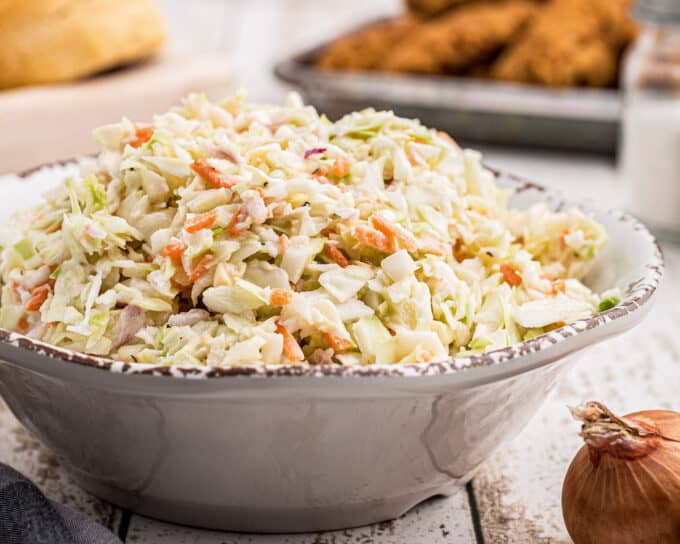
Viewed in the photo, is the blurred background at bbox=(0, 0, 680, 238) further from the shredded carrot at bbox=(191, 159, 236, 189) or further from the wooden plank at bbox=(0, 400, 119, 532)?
the shredded carrot at bbox=(191, 159, 236, 189)

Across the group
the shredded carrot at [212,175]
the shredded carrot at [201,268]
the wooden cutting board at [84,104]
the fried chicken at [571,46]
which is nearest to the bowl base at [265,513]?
the shredded carrot at [201,268]

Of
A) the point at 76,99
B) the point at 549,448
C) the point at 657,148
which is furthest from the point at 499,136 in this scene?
the point at 549,448

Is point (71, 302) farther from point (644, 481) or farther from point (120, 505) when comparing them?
point (644, 481)

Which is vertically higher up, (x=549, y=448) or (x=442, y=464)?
(x=442, y=464)

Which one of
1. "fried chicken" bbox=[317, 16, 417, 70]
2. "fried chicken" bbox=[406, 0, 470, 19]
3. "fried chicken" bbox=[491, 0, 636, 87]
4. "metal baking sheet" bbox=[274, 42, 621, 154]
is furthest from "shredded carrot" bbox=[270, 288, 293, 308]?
"fried chicken" bbox=[406, 0, 470, 19]

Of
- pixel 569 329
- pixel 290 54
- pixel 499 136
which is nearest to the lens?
pixel 569 329

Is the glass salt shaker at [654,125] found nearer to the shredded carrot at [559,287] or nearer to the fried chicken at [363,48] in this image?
the fried chicken at [363,48]

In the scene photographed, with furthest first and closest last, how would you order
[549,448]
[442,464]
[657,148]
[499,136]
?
[499,136] < [657,148] < [549,448] < [442,464]
